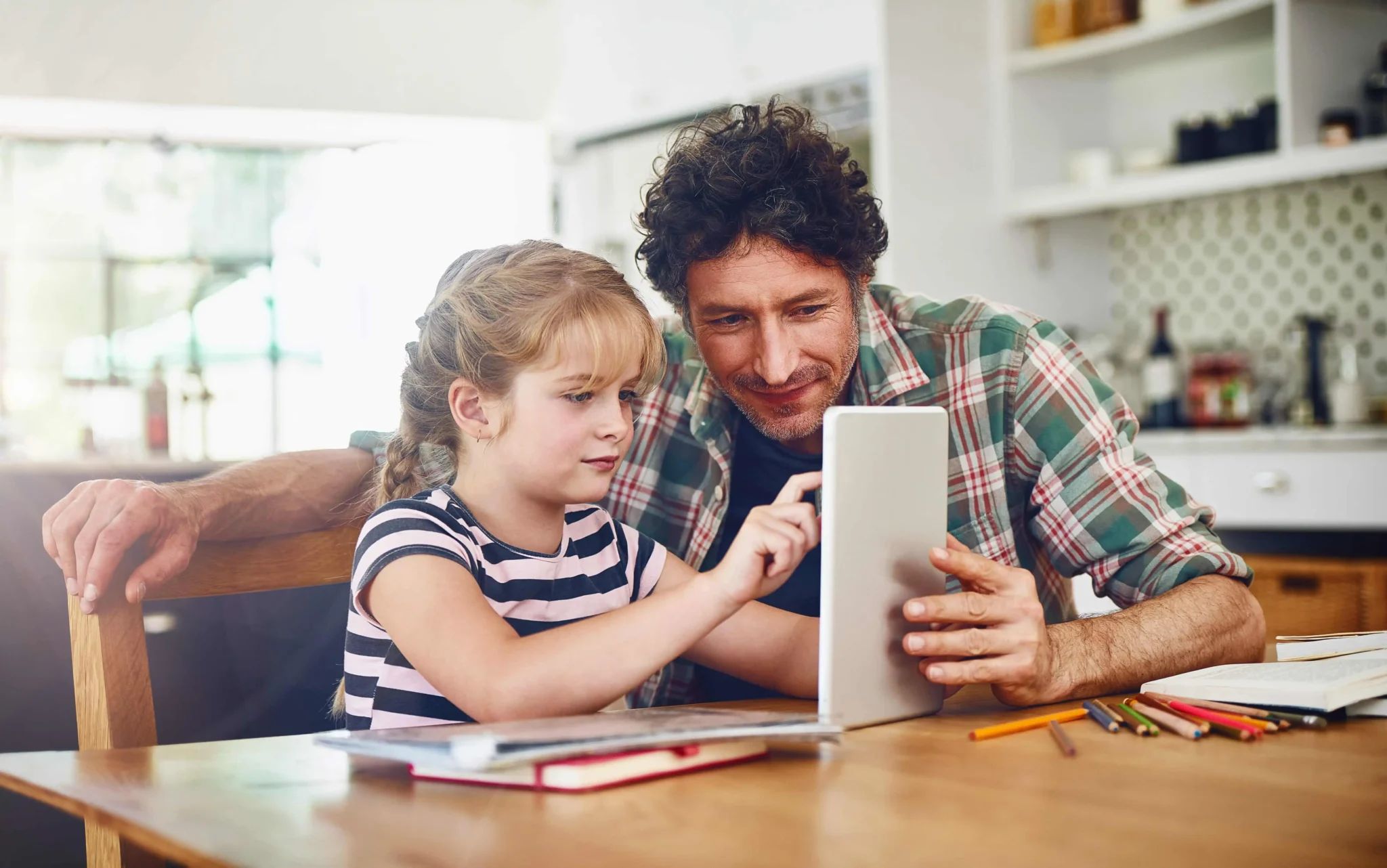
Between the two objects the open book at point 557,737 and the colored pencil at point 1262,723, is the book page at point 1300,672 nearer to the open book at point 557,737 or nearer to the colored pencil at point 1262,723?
the colored pencil at point 1262,723

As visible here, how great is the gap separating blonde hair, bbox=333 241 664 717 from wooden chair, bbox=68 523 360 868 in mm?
189

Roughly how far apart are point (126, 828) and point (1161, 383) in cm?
348

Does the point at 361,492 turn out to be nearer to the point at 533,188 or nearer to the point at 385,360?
the point at 533,188

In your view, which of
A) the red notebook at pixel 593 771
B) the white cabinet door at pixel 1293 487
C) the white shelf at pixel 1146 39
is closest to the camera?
the red notebook at pixel 593 771

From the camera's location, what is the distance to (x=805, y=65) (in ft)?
13.3

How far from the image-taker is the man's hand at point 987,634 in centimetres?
101

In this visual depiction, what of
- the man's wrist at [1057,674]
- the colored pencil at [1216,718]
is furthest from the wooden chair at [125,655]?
the colored pencil at [1216,718]

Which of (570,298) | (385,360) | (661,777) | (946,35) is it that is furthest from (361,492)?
(385,360)

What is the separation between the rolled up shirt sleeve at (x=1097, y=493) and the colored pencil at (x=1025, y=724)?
438 millimetres

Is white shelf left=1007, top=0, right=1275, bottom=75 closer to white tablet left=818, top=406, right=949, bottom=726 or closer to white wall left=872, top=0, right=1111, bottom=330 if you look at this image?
white wall left=872, top=0, right=1111, bottom=330

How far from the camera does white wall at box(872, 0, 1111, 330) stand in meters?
3.74

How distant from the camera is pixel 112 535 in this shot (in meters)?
1.09

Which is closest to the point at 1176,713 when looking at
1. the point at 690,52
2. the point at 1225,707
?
the point at 1225,707

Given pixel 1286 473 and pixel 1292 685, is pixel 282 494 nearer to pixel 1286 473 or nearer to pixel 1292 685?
pixel 1292 685
